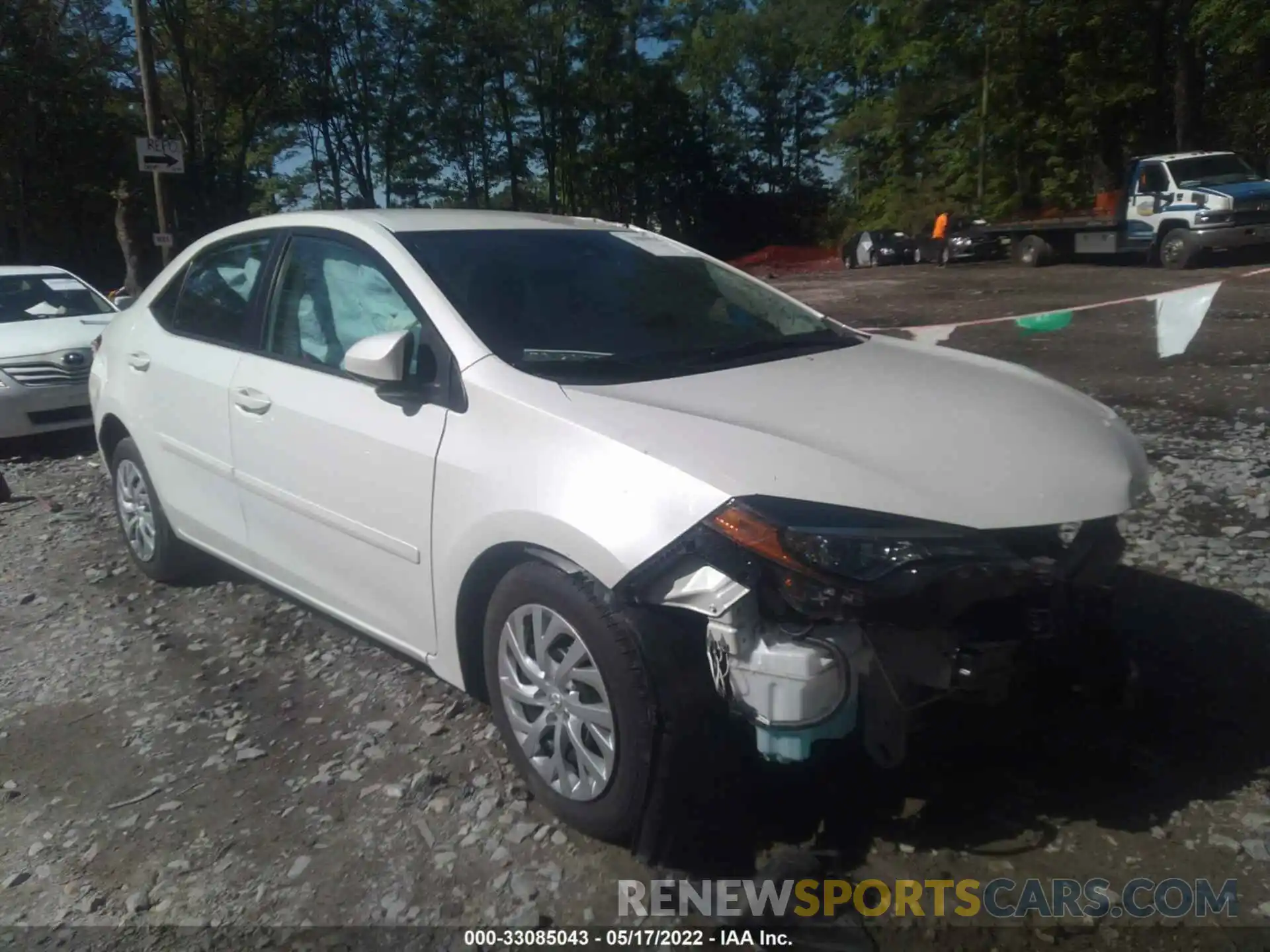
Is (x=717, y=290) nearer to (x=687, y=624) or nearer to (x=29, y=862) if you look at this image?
(x=687, y=624)

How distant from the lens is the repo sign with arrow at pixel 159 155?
15141 millimetres

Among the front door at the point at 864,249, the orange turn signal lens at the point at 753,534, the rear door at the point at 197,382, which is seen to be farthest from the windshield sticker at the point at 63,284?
the front door at the point at 864,249

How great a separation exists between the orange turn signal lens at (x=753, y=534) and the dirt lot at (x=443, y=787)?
724 mm

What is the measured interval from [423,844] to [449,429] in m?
1.16

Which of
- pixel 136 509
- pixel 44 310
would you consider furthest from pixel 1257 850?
pixel 44 310

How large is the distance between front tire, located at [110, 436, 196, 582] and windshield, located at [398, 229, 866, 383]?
6.74ft

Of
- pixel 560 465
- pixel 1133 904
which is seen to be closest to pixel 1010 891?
pixel 1133 904

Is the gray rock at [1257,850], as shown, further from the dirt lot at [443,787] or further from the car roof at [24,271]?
the car roof at [24,271]

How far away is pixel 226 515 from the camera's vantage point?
4.30m

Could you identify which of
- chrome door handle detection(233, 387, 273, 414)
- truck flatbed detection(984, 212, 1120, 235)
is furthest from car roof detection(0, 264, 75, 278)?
truck flatbed detection(984, 212, 1120, 235)

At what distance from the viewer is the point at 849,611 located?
2.50m

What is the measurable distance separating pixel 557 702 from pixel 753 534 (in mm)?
782

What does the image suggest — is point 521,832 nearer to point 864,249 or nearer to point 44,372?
point 44,372

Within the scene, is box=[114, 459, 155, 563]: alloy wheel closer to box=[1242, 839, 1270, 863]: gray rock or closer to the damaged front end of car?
the damaged front end of car
